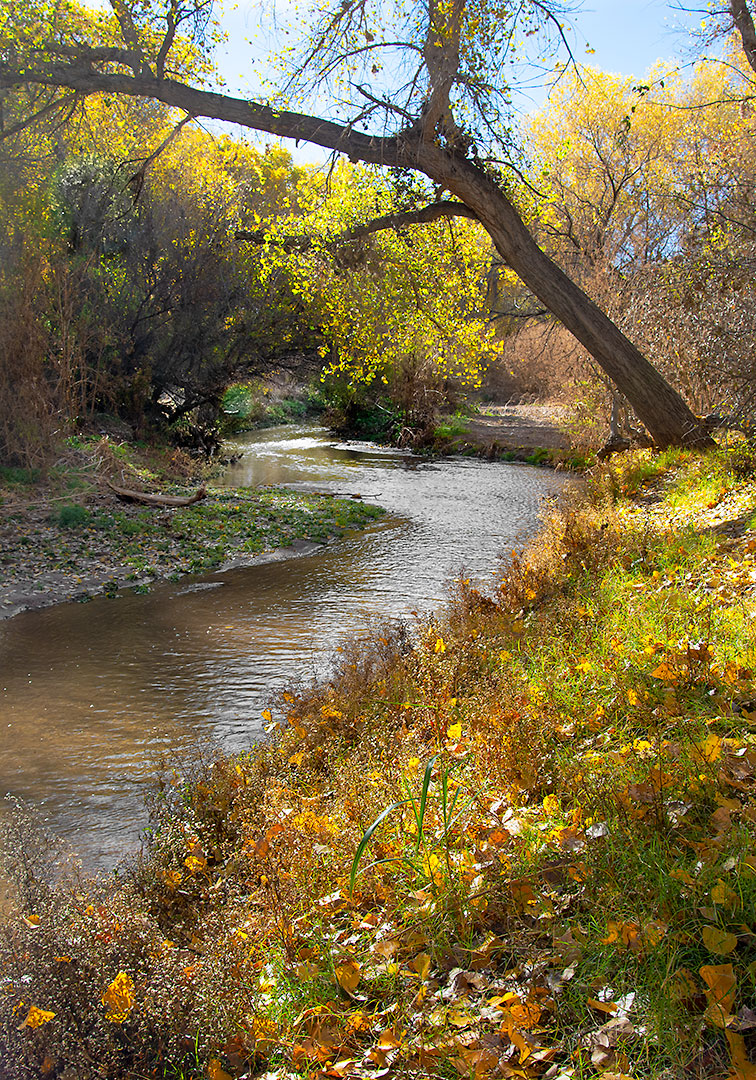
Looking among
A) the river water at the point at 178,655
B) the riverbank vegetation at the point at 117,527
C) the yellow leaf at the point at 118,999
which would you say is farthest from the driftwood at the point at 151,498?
the yellow leaf at the point at 118,999

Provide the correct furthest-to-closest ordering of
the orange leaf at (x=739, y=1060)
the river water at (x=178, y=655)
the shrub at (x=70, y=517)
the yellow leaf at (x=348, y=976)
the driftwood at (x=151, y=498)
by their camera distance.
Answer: the driftwood at (x=151, y=498) < the shrub at (x=70, y=517) < the river water at (x=178, y=655) < the yellow leaf at (x=348, y=976) < the orange leaf at (x=739, y=1060)

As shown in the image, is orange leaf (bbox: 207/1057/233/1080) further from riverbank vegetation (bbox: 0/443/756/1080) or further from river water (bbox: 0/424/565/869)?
river water (bbox: 0/424/565/869)

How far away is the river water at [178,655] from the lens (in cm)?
551

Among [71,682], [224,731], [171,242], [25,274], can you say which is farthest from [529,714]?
[171,242]

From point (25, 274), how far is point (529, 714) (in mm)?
12438

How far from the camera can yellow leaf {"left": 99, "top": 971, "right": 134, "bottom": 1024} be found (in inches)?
107

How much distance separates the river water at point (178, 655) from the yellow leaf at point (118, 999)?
74.4 inches

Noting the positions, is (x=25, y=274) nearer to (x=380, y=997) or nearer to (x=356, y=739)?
(x=356, y=739)

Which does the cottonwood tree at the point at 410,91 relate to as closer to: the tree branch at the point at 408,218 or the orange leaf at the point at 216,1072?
the tree branch at the point at 408,218

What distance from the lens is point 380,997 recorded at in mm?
2766

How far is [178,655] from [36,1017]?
5.69 metres

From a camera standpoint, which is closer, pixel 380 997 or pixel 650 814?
pixel 380 997

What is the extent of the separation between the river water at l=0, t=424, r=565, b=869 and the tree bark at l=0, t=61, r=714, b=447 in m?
3.35

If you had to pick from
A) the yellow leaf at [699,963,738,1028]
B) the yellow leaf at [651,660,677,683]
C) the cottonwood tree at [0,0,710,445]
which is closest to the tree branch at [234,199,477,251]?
the cottonwood tree at [0,0,710,445]
